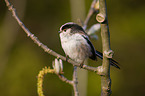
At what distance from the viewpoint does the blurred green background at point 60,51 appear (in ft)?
11.8

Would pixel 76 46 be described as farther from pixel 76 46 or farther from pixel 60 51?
pixel 60 51

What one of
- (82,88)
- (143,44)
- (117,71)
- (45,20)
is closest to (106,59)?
(82,88)

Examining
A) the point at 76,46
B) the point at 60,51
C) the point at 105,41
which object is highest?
the point at 60,51

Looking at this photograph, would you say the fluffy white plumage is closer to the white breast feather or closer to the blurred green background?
the white breast feather

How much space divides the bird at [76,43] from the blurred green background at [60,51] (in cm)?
124

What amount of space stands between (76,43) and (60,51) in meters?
1.67

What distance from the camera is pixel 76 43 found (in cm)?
216

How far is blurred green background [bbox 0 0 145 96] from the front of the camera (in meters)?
3.59

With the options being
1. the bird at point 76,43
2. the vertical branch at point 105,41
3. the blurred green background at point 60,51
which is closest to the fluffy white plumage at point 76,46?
the bird at point 76,43

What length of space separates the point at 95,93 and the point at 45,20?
1854 millimetres

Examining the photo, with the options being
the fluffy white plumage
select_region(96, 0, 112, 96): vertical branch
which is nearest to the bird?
the fluffy white plumage

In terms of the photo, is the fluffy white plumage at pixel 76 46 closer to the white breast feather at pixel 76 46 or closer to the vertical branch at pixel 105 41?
the white breast feather at pixel 76 46

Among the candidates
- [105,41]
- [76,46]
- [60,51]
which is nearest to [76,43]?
[76,46]

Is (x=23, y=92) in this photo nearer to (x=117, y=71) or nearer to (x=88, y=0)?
(x=117, y=71)
